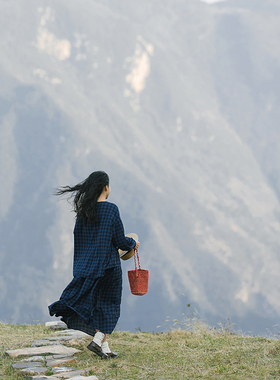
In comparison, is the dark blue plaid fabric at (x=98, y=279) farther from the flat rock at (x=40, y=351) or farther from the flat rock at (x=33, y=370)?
the flat rock at (x=33, y=370)

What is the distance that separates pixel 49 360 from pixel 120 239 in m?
1.44

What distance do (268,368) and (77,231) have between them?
2365mm

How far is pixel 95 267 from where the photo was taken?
Answer: 164 inches

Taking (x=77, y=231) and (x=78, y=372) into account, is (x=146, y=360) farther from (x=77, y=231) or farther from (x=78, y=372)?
(x=77, y=231)

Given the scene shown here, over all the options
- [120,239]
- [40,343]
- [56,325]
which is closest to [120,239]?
[120,239]

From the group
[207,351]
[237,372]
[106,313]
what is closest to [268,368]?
[237,372]

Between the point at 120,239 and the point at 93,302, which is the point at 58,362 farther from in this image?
the point at 120,239

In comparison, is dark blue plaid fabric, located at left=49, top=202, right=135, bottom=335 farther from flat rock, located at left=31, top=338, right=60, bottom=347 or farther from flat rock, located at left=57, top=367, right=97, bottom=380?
flat rock, located at left=31, top=338, right=60, bottom=347

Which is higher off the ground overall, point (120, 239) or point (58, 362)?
point (120, 239)

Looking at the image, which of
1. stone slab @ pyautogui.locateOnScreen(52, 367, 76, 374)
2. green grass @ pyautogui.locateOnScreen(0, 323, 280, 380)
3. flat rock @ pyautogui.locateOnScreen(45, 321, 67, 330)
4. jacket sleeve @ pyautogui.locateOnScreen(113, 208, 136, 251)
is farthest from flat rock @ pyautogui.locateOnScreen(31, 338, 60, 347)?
jacket sleeve @ pyautogui.locateOnScreen(113, 208, 136, 251)

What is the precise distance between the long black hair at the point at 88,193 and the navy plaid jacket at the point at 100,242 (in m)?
0.07

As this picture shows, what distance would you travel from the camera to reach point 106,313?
4227 mm

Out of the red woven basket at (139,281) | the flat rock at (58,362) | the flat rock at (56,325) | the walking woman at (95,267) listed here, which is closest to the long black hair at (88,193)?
the walking woman at (95,267)

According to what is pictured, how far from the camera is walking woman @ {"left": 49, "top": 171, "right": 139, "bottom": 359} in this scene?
4.19 m
